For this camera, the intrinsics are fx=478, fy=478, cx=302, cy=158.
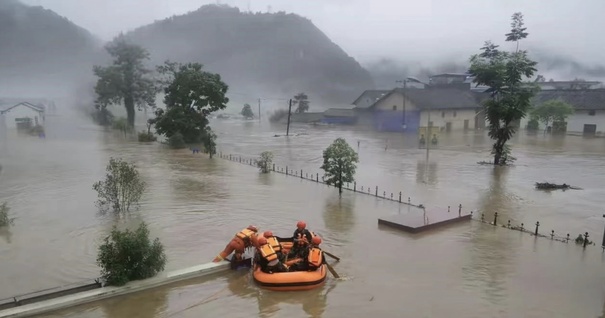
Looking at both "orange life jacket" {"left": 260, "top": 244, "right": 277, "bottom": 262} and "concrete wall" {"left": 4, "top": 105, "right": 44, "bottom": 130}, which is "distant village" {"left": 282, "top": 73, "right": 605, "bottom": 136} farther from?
"orange life jacket" {"left": 260, "top": 244, "right": 277, "bottom": 262}

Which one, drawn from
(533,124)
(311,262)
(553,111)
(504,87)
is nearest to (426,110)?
(533,124)

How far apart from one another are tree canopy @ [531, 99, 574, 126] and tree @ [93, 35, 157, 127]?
44.2 m

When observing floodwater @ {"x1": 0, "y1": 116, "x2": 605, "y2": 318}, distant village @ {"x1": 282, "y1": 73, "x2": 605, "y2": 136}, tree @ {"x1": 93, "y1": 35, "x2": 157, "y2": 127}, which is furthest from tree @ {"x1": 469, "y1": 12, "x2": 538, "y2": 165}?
tree @ {"x1": 93, "y1": 35, "x2": 157, "y2": 127}

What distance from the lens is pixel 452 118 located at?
5706 centimetres

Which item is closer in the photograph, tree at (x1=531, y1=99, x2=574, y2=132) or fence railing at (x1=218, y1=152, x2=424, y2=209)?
fence railing at (x1=218, y1=152, x2=424, y2=209)

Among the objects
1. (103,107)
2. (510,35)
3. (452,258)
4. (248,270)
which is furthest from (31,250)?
(103,107)

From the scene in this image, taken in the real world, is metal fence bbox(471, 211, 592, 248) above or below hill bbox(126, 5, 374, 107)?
below

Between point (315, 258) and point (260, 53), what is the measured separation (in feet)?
495

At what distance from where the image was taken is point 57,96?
81.8 meters

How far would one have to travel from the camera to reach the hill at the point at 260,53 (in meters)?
138

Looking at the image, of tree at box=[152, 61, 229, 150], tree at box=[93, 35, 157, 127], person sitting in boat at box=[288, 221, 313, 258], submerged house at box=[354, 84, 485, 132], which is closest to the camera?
person sitting in boat at box=[288, 221, 313, 258]

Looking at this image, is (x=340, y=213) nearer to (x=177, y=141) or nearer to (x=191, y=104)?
(x=177, y=141)

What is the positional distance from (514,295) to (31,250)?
40.1ft

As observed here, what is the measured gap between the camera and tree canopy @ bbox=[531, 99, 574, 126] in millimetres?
51062
